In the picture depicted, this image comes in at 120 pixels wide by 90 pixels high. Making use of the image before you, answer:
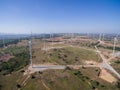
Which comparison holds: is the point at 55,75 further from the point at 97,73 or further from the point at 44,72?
the point at 97,73

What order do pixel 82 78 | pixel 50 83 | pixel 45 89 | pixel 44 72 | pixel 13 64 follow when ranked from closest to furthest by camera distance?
pixel 45 89
pixel 50 83
pixel 82 78
pixel 44 72
pixel 13 64

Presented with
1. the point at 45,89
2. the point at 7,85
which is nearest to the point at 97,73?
the point at 45,89

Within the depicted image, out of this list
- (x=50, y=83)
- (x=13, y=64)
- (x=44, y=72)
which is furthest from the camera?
(x=13, y=64)

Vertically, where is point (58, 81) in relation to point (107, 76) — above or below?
above

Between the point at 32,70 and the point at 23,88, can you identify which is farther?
the point at 32,70

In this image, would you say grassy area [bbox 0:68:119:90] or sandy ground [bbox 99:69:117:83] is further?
sandy ground [bbox 99:69:117:83]

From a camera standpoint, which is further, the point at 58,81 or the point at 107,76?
the point at 107,76

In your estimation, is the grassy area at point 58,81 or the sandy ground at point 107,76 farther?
the sandy ground at point 107,76

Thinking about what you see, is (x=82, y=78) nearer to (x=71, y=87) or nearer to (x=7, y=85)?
(x=71, y=87)

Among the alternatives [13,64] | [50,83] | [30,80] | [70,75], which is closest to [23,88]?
[30,80]
